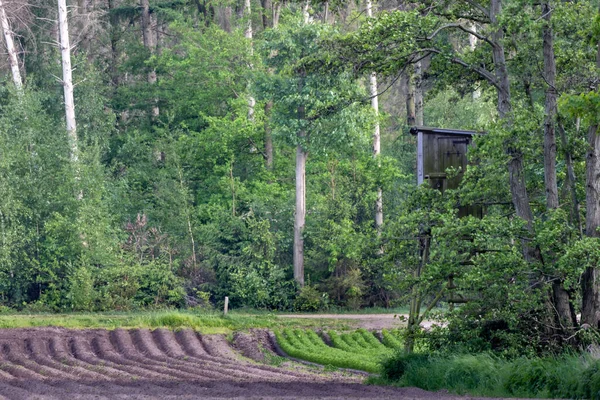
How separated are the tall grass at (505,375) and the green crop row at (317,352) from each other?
3061 mm

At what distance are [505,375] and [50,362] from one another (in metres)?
13.2

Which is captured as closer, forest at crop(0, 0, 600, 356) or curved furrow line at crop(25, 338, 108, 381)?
forest at crop(0, 0, 600, 356)

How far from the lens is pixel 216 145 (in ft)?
141

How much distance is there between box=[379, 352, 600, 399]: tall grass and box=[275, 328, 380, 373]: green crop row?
10.0ft

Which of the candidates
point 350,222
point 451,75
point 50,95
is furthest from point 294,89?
point 451,75

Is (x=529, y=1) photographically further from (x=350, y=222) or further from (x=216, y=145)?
(x=216, y=145)

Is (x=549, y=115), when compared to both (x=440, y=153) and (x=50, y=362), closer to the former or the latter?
(x=440, y=153)

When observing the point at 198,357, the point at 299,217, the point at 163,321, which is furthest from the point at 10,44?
the point at 198,357

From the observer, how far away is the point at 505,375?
14.9m

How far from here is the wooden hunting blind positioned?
2036cm

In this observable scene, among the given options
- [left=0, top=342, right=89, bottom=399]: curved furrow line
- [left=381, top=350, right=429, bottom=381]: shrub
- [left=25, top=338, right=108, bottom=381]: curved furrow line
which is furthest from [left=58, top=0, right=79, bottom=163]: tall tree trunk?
[left=381, top=350, right=429, bottom=381]: shrub

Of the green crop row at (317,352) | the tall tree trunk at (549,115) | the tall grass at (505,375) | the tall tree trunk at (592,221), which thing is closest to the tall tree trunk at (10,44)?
the green crop row at (317,352)

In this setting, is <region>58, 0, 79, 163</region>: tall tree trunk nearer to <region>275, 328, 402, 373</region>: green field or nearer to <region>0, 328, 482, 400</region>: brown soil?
<region>0, 328, 482, 400</region>: brown soil

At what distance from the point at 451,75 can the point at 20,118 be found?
25.1 m
